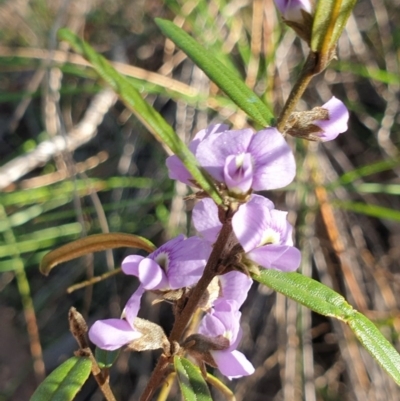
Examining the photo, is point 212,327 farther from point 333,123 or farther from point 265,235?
point 333,123

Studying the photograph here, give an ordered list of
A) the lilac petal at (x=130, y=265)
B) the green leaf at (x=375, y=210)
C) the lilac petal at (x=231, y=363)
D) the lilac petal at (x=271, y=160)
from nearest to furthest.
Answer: the lilac petal at (x=271, y=160) < the lilac petal at (x=130, y=265) < the lilac petal at (x=231, y=363) < the green leaf at (x=375, y=210)

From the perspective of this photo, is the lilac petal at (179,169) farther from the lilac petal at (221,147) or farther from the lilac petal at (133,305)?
the lilac petal at (133,305)

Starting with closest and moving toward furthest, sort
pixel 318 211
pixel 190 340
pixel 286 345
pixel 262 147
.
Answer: pixel 262 147, pixel 190 340, pixel 286 345, pixel 318 211

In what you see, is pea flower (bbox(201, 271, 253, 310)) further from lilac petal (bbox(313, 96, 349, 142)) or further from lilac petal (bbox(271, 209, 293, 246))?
lilac petal (bbox(313, 96, 349, 142))

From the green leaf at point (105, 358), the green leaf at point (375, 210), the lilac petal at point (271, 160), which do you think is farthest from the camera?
the green leaf at point (375, 210)

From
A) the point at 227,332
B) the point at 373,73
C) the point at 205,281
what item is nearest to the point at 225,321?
the point at 227,332

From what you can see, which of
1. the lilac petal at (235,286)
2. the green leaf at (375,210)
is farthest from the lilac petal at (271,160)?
the green leaf at (375,210)

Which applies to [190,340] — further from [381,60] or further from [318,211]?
[381,60]

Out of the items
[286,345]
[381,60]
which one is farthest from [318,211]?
[381,60]
